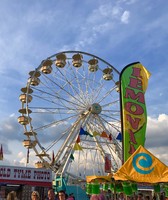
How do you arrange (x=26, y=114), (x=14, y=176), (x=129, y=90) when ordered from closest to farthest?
(x=14, y=176) → (x=129, y=90) → (x=26, y=114)

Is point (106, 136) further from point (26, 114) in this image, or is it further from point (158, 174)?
point (158, 174)

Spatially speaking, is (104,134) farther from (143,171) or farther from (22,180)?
(143,171)

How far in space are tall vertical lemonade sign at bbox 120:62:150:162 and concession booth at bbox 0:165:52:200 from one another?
4355 millimetres

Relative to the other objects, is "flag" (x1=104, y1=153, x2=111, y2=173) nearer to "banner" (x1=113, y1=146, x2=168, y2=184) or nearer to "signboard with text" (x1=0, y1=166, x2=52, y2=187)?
"signboard with text" (x1=0, y1=166, x2=52, y2=187)

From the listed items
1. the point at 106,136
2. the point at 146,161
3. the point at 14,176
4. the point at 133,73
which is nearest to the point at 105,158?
the point at 106,136

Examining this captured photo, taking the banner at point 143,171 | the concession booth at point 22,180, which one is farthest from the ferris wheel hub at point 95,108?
the banner at point 143,171

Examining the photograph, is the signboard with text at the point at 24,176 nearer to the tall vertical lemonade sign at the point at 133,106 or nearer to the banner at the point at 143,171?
the tall vertical lemonade sign at the point at 133,106

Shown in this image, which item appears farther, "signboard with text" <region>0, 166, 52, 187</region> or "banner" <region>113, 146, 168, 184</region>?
"signboard with text" <region>0, 166, 52, 187</region>

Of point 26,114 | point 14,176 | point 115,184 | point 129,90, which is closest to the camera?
point 115,184

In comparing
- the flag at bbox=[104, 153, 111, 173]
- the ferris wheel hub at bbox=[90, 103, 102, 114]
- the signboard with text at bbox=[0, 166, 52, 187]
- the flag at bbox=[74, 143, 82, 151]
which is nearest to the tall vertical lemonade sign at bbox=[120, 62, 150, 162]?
the signboard with text at bbox=[0, 166, 52, 187]

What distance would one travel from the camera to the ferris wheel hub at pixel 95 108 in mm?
26709

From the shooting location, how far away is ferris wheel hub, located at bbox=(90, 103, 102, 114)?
2671 centimetres

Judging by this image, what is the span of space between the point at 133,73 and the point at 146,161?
10.3m

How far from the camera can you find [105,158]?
85.8 feet
